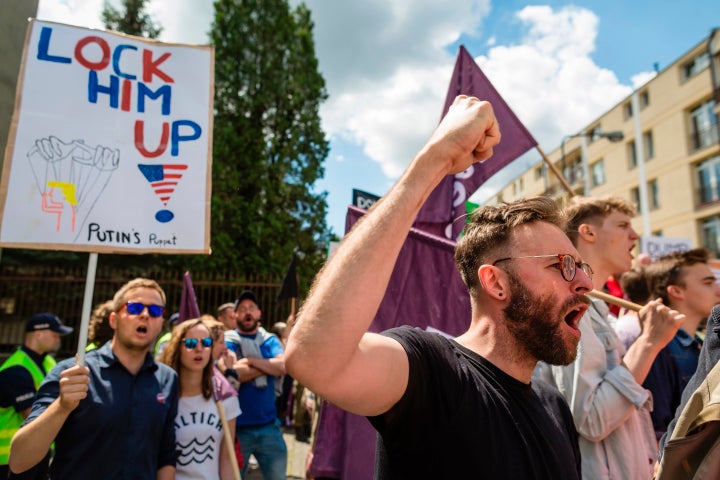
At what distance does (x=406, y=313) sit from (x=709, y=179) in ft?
92.3

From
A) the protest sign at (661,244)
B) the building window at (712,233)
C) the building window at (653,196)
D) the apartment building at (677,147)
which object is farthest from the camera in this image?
the building window at (653,196)

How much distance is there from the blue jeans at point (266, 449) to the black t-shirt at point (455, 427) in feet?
11.5

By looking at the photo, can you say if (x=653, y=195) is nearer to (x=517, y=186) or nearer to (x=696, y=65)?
(x=696, y=65)

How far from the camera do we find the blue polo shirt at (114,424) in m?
2.54

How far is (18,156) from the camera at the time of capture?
106 inches

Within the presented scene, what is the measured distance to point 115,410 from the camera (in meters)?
2.67

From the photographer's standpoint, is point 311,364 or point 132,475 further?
point 132,475

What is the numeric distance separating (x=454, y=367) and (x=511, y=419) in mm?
224

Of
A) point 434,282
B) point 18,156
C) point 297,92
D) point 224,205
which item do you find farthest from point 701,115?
point 18,156

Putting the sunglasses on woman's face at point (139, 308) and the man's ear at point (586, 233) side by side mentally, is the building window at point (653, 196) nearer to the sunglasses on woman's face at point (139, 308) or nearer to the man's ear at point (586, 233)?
the man's ear at point (586, 233)

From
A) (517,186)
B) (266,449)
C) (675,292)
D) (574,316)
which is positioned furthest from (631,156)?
(574,316)

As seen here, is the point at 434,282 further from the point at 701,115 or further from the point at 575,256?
the point at 701,115

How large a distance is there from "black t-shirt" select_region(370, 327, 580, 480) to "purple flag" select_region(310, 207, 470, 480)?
156cm

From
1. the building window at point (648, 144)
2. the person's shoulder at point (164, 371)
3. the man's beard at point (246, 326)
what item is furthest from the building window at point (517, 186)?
the person's shoulder at point (164, 371)
